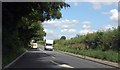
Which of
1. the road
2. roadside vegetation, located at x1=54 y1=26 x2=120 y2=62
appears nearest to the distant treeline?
roadside vegetation, located at x1=54 y1=26 x2=120 y2=62

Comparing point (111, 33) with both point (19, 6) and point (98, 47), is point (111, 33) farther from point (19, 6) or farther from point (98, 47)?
point (19, 6)

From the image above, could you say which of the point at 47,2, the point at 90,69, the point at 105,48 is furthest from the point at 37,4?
the point at 105,48

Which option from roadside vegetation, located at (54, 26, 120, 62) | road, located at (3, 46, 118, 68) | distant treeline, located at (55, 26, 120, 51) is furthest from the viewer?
distant treeline, located at (55, 26, 120, 51)

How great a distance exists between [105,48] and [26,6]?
60.4ft

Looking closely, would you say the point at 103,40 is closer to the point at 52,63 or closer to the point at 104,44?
the point at 104,44

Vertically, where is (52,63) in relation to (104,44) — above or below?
below

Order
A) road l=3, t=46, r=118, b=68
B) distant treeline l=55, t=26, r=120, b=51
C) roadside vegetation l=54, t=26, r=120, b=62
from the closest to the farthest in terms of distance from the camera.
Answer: road l=3, t=46, r=118, b=68 < roadside vegetation l=54, t=26, r=120, b=62 < distant treeline l=55, t=26, r=120, b=51

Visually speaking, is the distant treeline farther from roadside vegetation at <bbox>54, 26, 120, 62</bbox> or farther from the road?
the road

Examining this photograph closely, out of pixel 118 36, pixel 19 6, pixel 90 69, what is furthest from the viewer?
pixel 118 36

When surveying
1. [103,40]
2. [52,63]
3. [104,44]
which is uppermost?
[103,40]

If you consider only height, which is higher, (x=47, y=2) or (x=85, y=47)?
(x=47, y=2)

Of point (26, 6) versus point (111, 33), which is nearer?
point (26, 6)

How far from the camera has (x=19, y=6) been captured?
3341cm

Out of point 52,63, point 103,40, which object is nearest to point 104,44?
point 103,40
